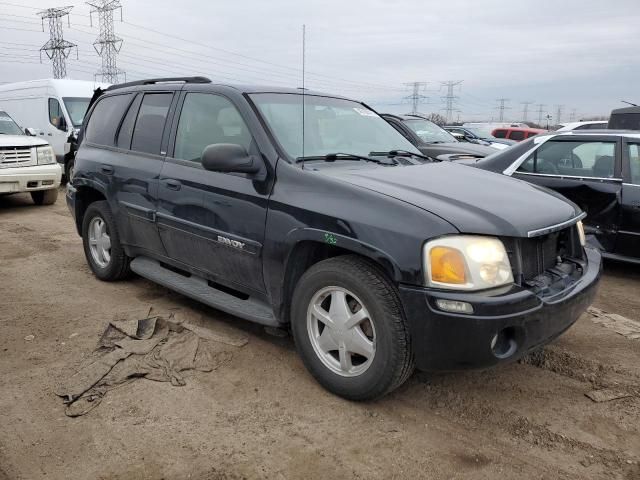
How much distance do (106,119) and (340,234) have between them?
3.16 m

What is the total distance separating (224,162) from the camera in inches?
129

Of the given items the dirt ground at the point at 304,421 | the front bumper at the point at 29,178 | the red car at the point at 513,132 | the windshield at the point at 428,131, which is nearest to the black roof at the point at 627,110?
the windshield at the point at 428,131

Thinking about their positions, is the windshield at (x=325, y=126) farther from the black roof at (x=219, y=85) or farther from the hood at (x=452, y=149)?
the hood at (x=452, y=149)

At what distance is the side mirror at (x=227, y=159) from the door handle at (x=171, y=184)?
2.26 ft

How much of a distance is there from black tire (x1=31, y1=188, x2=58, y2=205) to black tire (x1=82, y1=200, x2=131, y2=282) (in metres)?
5.35

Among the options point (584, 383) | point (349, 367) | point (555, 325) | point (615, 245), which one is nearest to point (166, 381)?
point (349, 367)

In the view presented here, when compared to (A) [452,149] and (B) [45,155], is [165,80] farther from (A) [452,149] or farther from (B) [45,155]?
(A) [452,149]

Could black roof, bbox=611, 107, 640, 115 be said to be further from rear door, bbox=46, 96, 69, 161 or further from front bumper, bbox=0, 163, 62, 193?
rear door, bbox=46, 96, 69, 161

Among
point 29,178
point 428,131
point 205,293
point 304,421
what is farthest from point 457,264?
point 428,131

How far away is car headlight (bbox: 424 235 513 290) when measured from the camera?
2.62 meters

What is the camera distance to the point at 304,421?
9.40 ft

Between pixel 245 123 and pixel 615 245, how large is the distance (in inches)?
155

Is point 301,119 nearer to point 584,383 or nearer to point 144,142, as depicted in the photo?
point 144,142

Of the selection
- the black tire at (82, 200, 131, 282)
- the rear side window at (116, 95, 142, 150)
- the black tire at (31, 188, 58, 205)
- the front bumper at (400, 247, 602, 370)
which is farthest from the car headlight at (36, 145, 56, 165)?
the front bumper at (400, 247, 602, 370)
